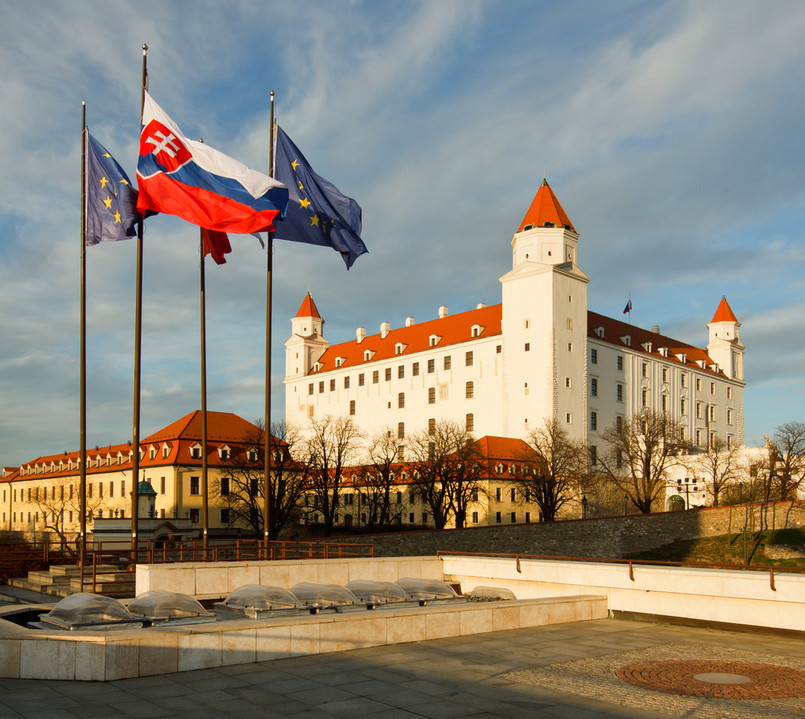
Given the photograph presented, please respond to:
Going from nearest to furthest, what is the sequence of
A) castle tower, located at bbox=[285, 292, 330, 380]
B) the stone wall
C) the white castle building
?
1. the stone wall
2. the white castle building
3. castle tower, located at bbox=[285, 292, 330, 380]

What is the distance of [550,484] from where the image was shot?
64.8 m

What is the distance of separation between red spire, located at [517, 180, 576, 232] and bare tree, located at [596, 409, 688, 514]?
865 inches

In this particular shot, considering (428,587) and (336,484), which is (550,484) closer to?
(336,484)

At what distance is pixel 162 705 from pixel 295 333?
341 ft

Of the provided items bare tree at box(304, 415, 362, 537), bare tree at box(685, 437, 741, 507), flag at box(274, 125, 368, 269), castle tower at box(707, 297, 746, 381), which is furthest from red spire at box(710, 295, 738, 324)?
flag at box(274, 125, 368, 269)

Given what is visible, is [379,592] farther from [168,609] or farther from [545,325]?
[545,325]

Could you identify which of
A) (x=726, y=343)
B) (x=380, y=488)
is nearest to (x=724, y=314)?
(x=726, y=343)

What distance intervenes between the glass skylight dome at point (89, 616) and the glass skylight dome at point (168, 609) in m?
0.67

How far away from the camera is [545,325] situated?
81.6m

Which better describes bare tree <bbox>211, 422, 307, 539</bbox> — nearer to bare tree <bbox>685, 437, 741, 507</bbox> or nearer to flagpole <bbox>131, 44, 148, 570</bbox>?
bare tree <bbox>685, 437, 741, 507</bbox>

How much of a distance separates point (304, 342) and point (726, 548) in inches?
2706

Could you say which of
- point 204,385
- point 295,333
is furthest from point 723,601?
point 295,333

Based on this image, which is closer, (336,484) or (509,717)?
(509,717)

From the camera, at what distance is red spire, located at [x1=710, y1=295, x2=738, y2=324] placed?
378 ft
